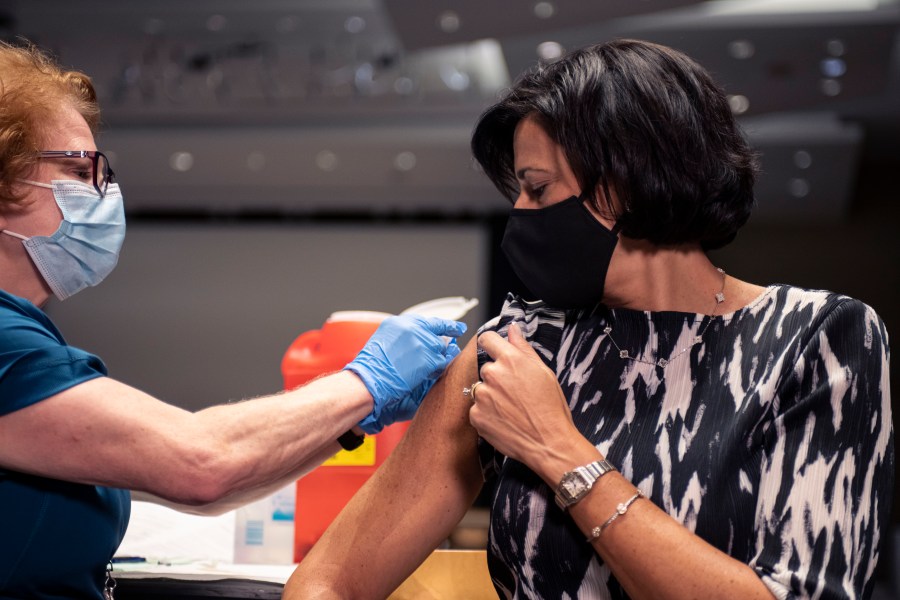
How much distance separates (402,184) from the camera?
7398 millimetres

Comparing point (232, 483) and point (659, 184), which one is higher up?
point (659, 184)

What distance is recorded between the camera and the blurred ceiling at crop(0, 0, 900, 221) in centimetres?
539

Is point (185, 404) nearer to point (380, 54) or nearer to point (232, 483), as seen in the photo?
point (380, 54)

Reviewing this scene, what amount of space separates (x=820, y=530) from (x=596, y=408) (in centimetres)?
37

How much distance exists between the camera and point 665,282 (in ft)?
4.85

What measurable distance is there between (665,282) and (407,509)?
0.59 m

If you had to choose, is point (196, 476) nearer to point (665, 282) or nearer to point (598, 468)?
point (598, 468)

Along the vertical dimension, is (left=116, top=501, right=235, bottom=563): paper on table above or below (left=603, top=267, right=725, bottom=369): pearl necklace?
below

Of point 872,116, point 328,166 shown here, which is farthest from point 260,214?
point 872,116

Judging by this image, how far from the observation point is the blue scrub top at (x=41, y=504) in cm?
123

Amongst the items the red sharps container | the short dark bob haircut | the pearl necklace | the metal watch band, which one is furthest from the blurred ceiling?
the metal watch band

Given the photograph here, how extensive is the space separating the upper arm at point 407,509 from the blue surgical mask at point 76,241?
63 centimetres

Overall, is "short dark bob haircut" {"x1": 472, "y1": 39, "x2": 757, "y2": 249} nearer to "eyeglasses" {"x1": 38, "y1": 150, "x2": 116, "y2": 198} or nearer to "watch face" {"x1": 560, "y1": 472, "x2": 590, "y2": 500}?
"watch face" {"x1": 560, "y1": 472, "x2": 590, "y2": 500}

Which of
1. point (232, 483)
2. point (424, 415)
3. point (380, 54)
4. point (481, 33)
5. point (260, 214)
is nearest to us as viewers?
point (232, 483)
